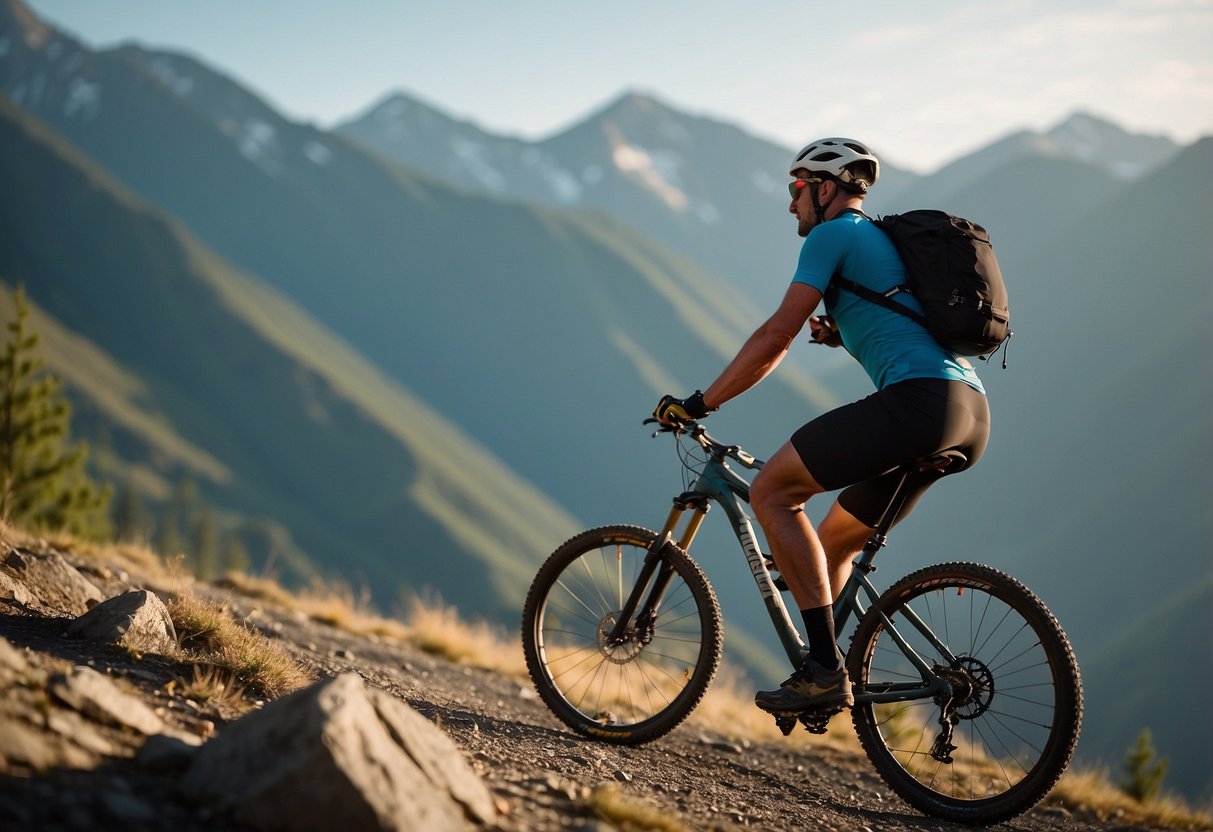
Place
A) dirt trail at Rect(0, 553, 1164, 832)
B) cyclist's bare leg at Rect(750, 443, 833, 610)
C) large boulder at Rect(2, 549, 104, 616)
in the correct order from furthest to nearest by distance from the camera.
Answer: large boulder at Rect(2, 549, 104, 616) < cyclist's bare leg at Rect(750, 443, 833, 610) < dirt trail at Rect(0, 553, 1164, 832)

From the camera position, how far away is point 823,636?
199 inches

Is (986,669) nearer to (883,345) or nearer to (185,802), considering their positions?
(883,345)

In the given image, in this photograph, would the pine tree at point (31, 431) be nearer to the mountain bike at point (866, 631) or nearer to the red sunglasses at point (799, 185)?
the mountain bike at point (866, 631)

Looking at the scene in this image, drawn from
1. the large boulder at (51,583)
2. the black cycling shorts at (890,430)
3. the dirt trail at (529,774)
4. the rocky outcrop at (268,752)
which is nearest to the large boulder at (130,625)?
the dirt trail at (529,774)

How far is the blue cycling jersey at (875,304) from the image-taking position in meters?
4.89

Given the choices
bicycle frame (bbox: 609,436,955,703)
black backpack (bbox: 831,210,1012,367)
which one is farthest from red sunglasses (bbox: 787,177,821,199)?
bicycle frame (bbox: 609,436,955,703)

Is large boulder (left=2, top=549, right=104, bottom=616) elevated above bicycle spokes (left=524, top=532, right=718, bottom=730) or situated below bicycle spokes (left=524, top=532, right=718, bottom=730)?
below

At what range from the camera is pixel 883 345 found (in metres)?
4.98

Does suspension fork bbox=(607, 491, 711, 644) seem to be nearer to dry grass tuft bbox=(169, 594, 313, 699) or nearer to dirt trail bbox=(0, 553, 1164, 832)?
dirt trail bbox=(0, 553, 1164, 832)

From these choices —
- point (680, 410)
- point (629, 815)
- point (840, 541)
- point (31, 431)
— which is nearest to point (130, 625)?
point (629, 815)

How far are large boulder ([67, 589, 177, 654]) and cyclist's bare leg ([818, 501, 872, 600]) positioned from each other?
137 inches

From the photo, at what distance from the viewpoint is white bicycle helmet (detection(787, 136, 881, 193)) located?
209 inches

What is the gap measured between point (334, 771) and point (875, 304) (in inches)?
129

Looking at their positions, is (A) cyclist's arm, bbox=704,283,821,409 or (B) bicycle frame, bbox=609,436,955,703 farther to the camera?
(B) bicycle frame, bbox=609,436,955,703
